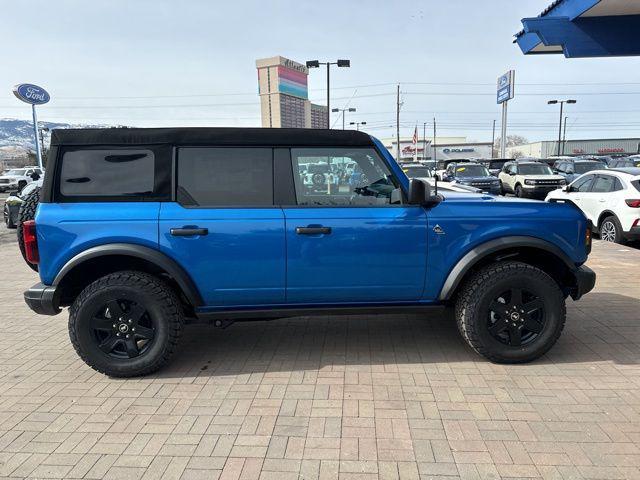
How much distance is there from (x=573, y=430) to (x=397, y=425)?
1.07m

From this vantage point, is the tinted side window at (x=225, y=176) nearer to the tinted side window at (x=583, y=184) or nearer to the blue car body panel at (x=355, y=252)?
the blue car body panel at (x=355, y=252)

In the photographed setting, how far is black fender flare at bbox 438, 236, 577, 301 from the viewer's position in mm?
3631

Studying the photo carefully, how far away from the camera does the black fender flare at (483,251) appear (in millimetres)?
3631

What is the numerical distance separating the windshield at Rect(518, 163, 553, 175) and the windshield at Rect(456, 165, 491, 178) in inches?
72.0

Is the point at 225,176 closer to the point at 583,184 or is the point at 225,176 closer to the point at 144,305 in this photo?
the point at 144,305

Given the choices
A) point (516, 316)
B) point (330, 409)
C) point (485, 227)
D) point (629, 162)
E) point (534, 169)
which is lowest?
point (330, 409)

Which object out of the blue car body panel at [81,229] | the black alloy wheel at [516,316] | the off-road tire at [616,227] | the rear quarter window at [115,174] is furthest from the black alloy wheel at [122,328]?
the off-road tire at [616,227]

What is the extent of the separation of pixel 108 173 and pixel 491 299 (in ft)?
10.3

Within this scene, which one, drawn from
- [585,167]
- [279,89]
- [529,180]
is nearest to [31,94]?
[279,89]

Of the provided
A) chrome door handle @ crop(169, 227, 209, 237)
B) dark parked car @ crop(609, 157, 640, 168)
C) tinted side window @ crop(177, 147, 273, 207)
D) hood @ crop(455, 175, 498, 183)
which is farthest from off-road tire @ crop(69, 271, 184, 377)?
dark parked car @ crop(609, 157, 640, 168)

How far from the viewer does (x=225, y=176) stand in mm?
3656

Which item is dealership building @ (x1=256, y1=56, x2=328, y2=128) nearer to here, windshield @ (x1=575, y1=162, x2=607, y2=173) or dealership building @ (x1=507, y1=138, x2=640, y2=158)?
windshield @ (x1=575, y1=162, x2=607, y2=173)

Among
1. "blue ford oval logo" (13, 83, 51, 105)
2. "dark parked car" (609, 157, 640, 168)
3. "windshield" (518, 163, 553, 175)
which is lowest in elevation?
"windshield" (518, 163, 553, 175)

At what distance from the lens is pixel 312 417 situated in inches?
120
